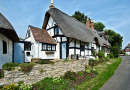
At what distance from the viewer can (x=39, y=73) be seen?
5699 mm

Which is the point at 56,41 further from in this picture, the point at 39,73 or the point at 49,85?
the point at 49,85

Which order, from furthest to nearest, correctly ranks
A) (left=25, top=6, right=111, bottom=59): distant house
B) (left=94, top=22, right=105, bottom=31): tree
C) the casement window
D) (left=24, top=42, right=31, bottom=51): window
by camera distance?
(left=94, top=22, right=105, bottom=31): tree
(left=24, top=42, right=31, bottom=51): window
the casement window
(left=25, top=6, right=111, bottom=59): distant house

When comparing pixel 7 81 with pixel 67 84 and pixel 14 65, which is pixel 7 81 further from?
pixel 67 84

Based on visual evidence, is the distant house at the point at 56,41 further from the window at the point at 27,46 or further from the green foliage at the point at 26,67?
the green foliage at the point at 26,67

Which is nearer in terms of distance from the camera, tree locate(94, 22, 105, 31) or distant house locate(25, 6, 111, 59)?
distant house locate(25, 6, 111, 59)

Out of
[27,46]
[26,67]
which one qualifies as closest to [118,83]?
[26,67]

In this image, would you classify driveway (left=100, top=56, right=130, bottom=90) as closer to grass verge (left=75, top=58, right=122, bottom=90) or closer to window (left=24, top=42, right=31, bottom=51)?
grass verge (left=75, top=58, right=122, bottom=90)

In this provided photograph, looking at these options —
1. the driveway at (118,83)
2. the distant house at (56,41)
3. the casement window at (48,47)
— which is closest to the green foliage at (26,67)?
the driveway at (118,83)

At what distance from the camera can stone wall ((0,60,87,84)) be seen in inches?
190

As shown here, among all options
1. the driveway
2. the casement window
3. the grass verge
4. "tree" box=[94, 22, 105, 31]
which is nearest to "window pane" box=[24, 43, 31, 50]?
the casement window

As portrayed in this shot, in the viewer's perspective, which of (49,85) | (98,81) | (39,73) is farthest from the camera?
(98,81)

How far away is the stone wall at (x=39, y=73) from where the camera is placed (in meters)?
4.81

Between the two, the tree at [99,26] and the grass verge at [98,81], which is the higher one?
the tree at [99,26]

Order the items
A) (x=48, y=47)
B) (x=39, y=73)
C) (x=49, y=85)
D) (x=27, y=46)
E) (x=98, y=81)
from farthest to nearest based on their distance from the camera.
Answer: (x=48, y=47), (x=27, y=46), (x=98, y=81), (x=39, y=73), (x=49, y=85)
